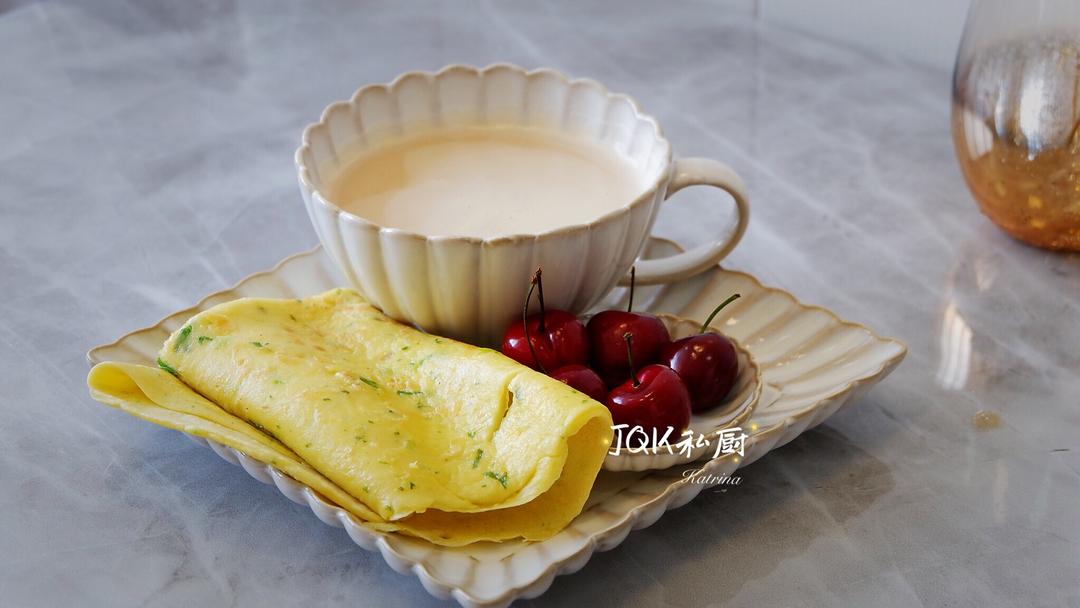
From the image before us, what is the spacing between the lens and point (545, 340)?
→ 36.3 inches

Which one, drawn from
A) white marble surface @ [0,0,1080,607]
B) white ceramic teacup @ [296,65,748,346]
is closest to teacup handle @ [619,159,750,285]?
white ceramic teacup @ [296,65,748,346]

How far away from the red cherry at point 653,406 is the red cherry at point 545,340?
0.07 m

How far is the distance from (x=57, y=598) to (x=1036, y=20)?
0.99 metres

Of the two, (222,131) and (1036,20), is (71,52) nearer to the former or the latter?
(222,131)

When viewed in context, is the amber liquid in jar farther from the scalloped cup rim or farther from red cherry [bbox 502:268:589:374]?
red cherry [bbox 502:268:589:374]

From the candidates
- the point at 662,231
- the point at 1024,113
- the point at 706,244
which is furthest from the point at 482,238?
the point at 1024,113

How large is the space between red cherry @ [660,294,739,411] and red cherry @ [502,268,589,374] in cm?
7

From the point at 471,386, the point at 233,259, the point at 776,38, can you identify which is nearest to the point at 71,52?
the point at 233,259

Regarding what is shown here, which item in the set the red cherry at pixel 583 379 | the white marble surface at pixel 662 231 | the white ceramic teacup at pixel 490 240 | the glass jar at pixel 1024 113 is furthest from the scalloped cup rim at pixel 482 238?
the glass jar at pixel 1024 113

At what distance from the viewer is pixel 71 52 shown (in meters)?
1.72

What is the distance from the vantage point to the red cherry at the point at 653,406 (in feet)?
2.78

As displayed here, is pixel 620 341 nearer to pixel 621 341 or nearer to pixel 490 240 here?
pixel 621 341

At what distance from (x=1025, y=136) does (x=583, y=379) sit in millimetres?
557

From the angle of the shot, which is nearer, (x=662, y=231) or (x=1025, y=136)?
(x=1025, y=136)
